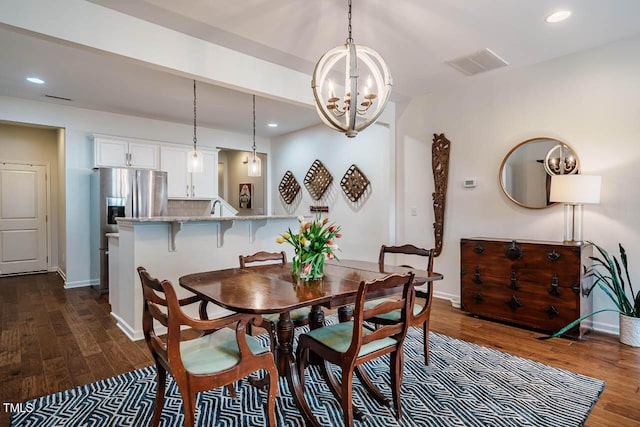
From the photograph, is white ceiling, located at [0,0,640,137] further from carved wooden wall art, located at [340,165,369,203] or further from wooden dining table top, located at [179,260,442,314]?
wooden dining table top, located at [179,260,442,314]

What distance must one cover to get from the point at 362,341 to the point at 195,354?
805 mm

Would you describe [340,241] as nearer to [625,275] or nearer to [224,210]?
[224,210]

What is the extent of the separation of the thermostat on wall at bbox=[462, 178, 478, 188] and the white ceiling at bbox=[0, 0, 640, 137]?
1.15 meters

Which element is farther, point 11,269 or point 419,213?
point 11,269

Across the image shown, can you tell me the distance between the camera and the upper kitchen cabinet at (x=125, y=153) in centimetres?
523

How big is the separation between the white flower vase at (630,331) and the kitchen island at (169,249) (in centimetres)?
339

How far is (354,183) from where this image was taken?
5543 mm

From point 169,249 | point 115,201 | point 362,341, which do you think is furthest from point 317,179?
point 362,341

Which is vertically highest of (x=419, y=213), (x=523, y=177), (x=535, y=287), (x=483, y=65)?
(x=483, y=65)

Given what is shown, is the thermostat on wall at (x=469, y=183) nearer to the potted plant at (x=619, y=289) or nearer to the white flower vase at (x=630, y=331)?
the potted plant at (x=619, y=289)

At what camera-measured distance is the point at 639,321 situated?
2.90m

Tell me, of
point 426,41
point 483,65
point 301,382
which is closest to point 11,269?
point 301,382

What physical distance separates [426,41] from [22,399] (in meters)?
3.91

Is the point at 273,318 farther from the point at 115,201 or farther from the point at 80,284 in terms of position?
the point at 80,284
